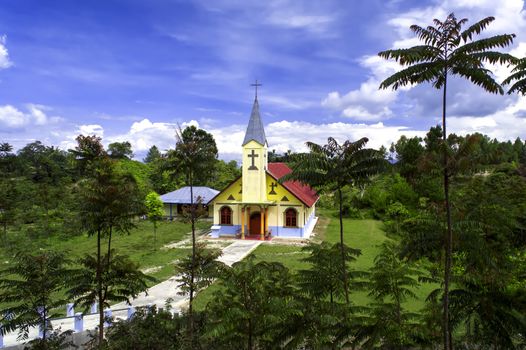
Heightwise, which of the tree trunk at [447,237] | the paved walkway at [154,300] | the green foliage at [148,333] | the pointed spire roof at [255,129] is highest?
the pointed spire roof at [255,129]

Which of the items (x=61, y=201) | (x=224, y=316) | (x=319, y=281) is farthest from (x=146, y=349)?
(x=61, y=201)

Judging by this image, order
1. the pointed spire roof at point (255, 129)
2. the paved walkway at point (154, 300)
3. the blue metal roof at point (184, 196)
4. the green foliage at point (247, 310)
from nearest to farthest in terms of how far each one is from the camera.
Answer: the green foliage at point (247, 310) < the paved walkway at point (154, 300) < the pointed spire roof at point (255, 129) < the blue metal roof at point (184, 196)

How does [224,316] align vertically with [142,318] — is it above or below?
above

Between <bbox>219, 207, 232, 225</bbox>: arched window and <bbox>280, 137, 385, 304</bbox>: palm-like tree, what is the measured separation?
67.5ft

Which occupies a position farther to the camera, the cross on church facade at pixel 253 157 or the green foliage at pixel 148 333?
the cross on church facade at pixel 253 157

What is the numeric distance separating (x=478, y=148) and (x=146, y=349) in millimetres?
7747

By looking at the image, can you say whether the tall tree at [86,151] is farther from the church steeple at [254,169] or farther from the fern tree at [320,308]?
the church steeple at [254,169]

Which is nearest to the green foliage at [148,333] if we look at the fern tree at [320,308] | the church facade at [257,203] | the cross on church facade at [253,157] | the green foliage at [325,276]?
the fern tree at [320,308]

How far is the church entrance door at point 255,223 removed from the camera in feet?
93.0

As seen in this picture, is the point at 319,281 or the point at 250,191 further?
the point at 250,191

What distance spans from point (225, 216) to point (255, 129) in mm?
7066

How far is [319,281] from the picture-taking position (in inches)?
333

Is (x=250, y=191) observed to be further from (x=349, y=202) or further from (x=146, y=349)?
(x=146, y=349)

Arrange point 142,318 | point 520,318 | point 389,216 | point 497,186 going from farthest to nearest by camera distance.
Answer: point 389,216, point 497,186, point 142,318, point 520,318
